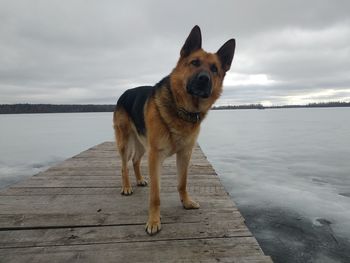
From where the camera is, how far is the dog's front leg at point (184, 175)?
10.9 ft

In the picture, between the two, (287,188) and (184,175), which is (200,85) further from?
(287,188)

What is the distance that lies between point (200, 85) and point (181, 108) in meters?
0.32

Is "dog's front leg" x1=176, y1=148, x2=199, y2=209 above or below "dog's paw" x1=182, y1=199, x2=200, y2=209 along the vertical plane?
above

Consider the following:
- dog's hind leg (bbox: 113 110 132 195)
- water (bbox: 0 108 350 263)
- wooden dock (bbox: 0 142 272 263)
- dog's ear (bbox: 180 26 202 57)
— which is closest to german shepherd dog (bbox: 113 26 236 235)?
dog's ear (bbox: 180 26 202 57)

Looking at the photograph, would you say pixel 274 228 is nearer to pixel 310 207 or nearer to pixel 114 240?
pixel 310 207

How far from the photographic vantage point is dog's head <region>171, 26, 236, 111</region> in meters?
3.13

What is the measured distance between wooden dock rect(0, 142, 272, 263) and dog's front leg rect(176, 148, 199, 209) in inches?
4.2

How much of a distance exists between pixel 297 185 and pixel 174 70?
416 cm

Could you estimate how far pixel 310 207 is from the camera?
4770 mm

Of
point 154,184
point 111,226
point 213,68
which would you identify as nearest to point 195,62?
point 213,68

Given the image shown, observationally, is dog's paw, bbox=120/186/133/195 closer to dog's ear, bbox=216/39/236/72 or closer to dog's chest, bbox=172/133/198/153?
dog's chest, bbox=172/133/198/153

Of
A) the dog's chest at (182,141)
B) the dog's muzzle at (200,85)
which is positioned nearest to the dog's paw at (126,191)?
the dog's chest at (182,141)

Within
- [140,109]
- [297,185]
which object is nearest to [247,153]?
[297,185]

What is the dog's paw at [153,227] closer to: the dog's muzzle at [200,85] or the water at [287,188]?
the dog's muzzle at [200,85]
